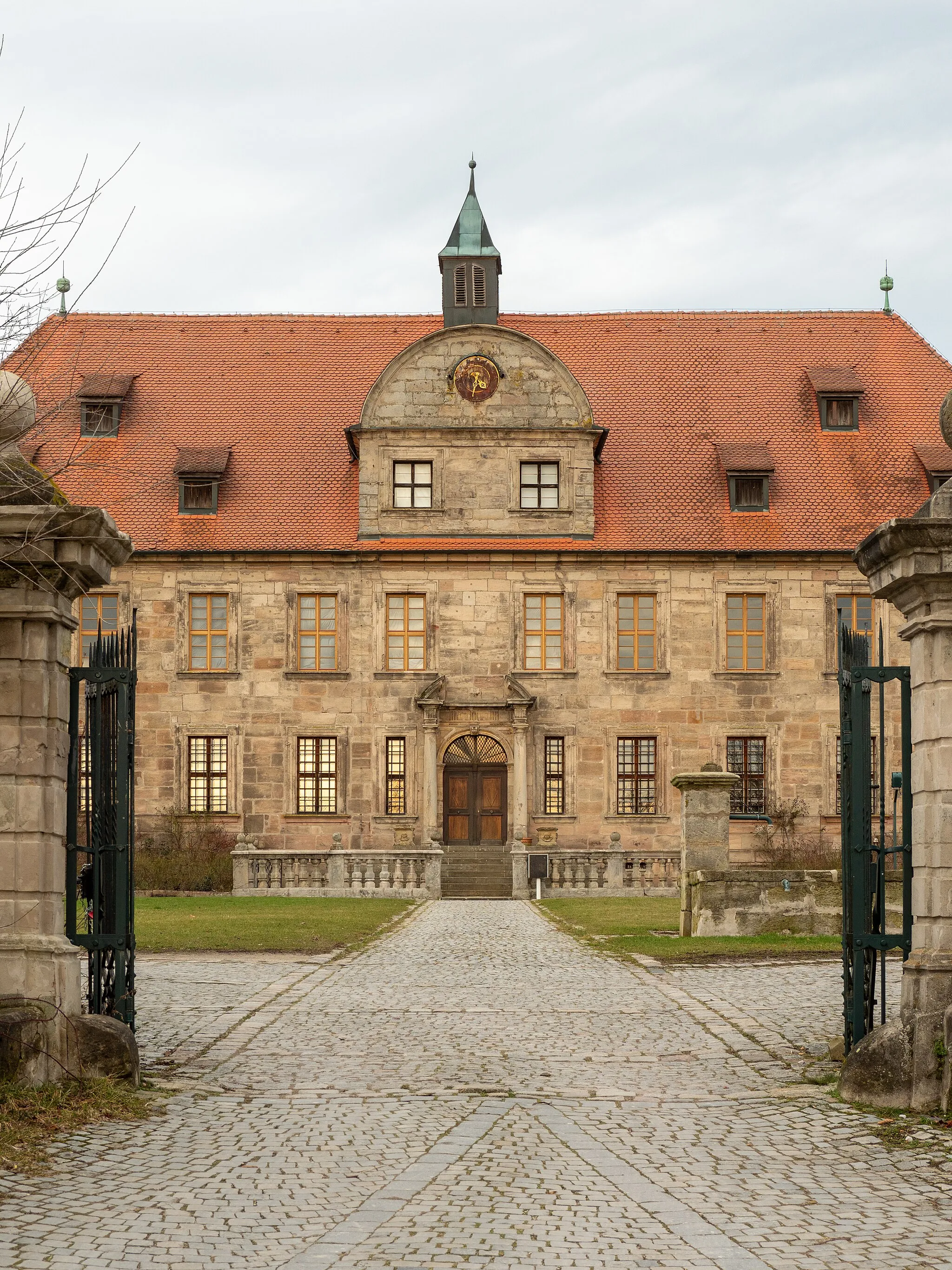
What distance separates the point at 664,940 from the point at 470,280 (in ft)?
80.1

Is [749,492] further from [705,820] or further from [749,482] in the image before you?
[705,820]

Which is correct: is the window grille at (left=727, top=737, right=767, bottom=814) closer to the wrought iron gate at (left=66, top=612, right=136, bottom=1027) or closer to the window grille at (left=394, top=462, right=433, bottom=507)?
the window grille at (left=394, top=462, right=433, bottom=507)

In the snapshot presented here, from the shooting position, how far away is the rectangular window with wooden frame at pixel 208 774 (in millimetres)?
35406

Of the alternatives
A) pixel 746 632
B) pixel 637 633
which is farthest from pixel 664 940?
pixel 746 632

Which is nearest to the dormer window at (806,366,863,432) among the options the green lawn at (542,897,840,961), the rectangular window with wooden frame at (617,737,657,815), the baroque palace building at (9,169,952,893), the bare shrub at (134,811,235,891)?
the baroque palace building at (9,169,952,893)

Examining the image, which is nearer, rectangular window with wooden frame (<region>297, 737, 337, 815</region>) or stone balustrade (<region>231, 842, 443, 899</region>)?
stone balustrade (<region>231, 842, 443, 899</region>)

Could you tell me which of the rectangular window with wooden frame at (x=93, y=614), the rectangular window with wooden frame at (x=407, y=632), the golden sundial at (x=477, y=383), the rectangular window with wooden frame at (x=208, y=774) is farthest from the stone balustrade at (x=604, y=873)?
the rectangular window with wooden frame at (x=93, y=614)

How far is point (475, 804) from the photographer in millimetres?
35656

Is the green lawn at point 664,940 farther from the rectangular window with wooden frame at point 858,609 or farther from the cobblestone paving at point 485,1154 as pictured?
the rectangular window with wooden frame at point 858,609

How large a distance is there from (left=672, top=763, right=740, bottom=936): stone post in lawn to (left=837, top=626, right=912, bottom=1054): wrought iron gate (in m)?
10.0

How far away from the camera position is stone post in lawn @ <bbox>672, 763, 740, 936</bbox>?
19609 millimetres

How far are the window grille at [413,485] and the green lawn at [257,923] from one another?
10.1 meters

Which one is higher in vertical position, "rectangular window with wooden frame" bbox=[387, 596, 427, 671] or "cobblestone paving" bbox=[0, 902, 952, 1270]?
"rectangular window with wooden frame" bbox=[387, 596, 427, 671]

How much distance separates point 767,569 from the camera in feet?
118
